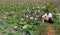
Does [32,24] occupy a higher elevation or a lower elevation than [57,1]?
lower

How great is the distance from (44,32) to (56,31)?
0.40 meters

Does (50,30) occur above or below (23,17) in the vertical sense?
below

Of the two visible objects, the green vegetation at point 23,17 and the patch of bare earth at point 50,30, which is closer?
the patch of bare earth at point 50,30

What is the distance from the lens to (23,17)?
10.6 metres

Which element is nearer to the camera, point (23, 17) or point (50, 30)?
point (50, 30)

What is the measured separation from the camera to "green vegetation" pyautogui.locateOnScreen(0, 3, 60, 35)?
8.97 metres

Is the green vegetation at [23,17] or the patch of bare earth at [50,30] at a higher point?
the green vegetation at [23,17]

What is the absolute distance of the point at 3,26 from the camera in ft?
31.1

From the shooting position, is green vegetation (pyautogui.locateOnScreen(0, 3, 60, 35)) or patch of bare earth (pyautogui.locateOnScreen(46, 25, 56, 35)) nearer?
patch of bare earth (pyautogui.locateOnScreen(46, 25, 56, 35))

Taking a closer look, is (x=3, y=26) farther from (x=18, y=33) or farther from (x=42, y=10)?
(x=42, y=10)

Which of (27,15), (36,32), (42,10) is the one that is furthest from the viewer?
(42,10)

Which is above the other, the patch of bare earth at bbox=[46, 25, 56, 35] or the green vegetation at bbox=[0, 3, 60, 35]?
the green vegetation at bbox=[0, 3, 60, 35]

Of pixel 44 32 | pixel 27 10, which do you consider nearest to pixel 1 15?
pixel 27 10

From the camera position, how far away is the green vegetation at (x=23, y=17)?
8.97 m
